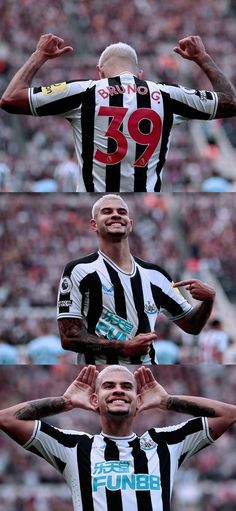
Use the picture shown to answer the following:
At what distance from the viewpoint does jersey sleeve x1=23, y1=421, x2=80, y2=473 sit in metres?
9.84

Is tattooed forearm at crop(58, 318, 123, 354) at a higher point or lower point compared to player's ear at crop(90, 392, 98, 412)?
higher

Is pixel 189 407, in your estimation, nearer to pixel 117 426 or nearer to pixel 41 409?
pixel 117 426

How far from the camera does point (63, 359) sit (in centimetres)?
1930

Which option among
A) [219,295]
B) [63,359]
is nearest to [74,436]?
[63,359]

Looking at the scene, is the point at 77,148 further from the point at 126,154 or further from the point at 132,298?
the point at 132,298

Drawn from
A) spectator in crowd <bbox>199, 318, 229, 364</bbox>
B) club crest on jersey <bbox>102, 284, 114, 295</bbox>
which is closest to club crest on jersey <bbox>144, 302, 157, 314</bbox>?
club crest on jersey <bbox>102, 284, 114, 295</bbox>

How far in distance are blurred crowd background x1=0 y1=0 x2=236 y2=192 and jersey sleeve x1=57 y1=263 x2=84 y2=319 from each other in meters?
13.0

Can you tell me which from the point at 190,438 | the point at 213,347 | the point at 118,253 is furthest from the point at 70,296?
the point at 213,347

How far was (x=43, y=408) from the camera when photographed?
32.4ft

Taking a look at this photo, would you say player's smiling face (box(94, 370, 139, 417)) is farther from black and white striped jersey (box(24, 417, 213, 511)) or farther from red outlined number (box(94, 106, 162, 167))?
red outlined number (box(94, 106, 162, 167))

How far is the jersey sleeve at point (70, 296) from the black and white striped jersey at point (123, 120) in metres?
0.80

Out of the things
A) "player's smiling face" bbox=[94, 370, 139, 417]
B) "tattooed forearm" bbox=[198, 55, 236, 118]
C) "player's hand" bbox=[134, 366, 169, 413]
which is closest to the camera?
"player's smiling face" bbox=[94, 370, 139, 417]

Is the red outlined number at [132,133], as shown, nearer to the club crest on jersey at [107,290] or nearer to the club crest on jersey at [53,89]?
the club crest on jersey at [53,89]

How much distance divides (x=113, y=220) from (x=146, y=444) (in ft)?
4.69
